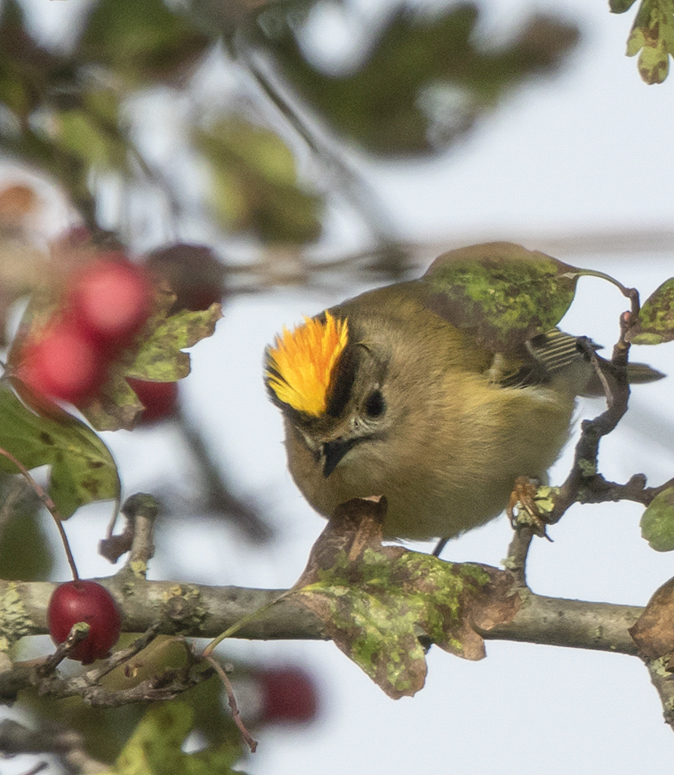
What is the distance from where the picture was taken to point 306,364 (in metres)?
3.23

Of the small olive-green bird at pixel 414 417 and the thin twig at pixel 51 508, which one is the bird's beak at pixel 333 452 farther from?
the thin twig at pixel 51 508

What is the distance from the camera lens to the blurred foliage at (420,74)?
10.1 ft

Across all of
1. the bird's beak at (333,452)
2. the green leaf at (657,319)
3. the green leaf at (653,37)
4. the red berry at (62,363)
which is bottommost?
the green leaf at (657,319)

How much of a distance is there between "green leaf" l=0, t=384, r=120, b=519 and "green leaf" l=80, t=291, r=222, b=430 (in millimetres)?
68

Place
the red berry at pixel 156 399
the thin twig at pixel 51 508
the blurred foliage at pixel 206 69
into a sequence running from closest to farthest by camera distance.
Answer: the thin twig at pixel 51 508 < the red berry at pixel 156 399 < the blurred foliage at pixel 206 69

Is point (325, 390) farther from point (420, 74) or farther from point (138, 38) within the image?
point (138, 38)

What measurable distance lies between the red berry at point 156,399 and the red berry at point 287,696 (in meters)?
0.76

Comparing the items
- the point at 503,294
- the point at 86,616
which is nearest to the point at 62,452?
the point at 86,616

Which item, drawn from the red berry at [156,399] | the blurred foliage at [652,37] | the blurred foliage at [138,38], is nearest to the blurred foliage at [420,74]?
the blurred foliage at [138,38]

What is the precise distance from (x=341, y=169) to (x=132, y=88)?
1071 mm

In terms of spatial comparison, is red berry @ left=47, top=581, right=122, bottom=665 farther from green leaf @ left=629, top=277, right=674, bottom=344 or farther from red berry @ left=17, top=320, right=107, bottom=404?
green leaf @ left=629, top=277, right=674, bottom=344

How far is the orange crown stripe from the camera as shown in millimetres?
3242

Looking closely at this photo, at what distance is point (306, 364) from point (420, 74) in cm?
98

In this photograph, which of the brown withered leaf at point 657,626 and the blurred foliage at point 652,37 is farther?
the brown withered leaf at point 657,626
